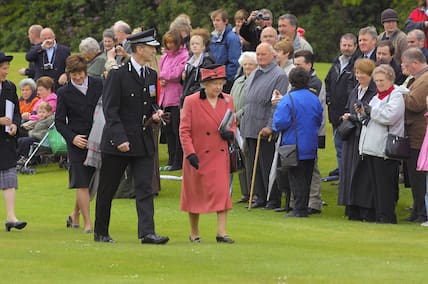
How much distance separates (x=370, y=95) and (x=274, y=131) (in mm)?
1552

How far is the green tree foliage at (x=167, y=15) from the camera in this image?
145ft

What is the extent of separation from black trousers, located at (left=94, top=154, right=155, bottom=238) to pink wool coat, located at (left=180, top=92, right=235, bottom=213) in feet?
1.89

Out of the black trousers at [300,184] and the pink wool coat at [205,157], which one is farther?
the black trousers at [300,184]

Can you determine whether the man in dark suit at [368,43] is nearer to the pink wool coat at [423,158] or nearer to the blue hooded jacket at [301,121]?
the blue hooded jacket at [301,121]

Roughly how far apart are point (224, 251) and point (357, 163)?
448cm

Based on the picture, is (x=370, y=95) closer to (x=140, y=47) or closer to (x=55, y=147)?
(x=140, y=47)

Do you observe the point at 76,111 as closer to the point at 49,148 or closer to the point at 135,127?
the point at 135,127

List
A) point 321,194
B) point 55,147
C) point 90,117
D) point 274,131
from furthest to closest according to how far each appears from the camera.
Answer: point 55,147 < point 321,194 < point 274,131 < point 90,117

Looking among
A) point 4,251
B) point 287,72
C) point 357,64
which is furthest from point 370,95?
point 4,251

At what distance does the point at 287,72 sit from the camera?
20.1 meters

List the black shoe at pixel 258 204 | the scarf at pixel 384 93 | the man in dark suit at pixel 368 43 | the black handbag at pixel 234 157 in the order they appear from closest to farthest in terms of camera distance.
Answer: the black handbag at pixel 234 157
the scarf at pixel 384 93
the black shoe at pixel 258 204
the man in dark suit at pixel 368 43

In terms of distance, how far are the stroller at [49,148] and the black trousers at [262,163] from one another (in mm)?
4714

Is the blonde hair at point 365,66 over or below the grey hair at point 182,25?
below

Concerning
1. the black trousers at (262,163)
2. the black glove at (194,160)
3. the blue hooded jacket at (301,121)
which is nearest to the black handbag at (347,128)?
the blue hooded jacket at (301,121)
